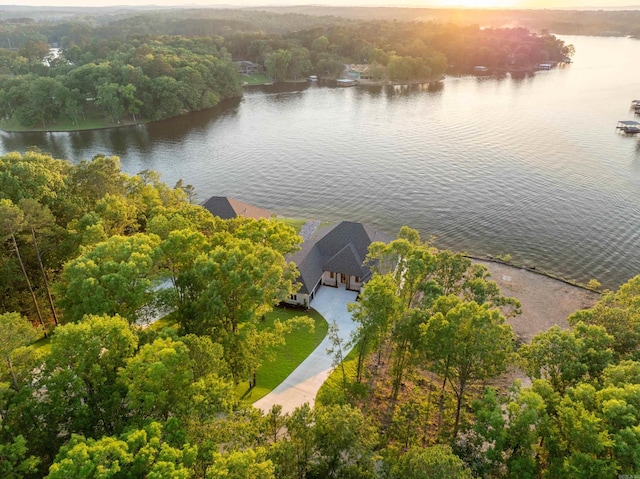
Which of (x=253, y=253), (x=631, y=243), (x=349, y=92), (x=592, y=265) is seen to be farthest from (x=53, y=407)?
(x=349, y=92)

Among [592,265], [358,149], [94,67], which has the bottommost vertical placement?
[592,265]

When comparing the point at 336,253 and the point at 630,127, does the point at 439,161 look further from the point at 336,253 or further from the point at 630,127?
the point at 630,127

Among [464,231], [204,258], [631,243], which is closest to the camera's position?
[204,258]

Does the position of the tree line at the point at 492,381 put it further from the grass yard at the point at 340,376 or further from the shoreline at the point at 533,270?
the shoreline at the point at 533,270

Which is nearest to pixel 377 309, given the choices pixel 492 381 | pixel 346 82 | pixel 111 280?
pixel 492 381

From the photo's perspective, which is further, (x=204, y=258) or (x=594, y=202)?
(x=594, y=202)

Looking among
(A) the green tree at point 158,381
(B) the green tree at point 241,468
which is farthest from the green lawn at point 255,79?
(B) the green tree at point 241,468

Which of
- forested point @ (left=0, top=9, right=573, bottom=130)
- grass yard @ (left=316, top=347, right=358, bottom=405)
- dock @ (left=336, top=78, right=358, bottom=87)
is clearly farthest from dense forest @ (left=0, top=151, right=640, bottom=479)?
dock @ (left=336, top=78, right=358, bottom=87)

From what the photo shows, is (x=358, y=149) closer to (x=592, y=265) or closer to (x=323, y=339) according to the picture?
(x=592, y=265)
